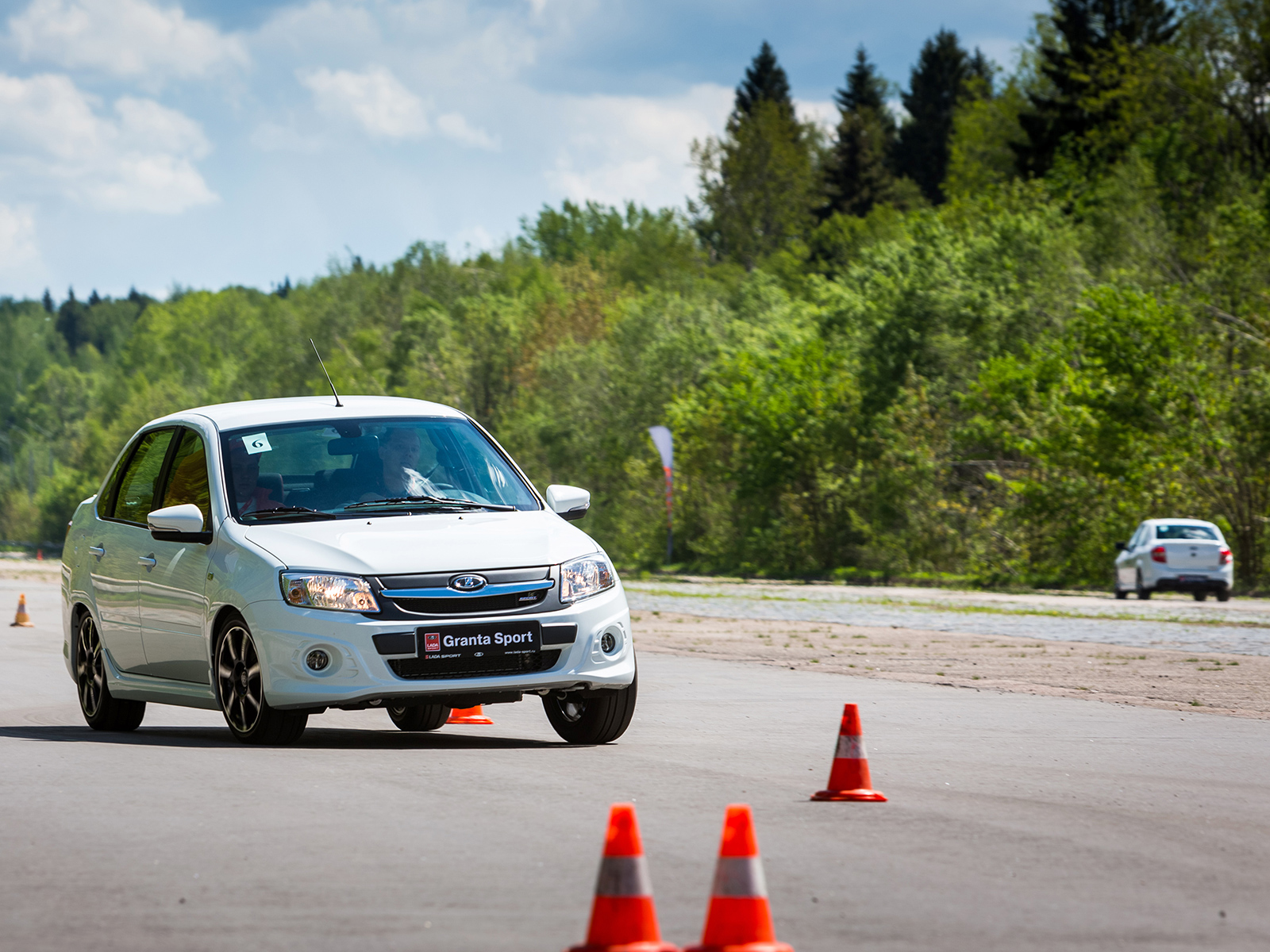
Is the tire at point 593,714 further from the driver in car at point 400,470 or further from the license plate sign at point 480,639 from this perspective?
the driver in car at point 400,470

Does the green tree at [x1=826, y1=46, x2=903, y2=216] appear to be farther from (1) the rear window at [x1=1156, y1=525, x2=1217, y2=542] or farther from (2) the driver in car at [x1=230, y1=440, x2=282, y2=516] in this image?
(2) the driver in car at [x1=230, y1=440, x2=282, y2=516]

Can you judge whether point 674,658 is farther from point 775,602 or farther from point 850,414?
point 850,414

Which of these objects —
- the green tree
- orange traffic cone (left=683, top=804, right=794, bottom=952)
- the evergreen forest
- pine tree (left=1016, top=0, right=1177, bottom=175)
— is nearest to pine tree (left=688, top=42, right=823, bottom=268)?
the evergreen forest

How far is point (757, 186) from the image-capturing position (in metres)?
103

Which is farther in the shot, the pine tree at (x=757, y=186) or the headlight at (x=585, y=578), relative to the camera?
the pine tree at (x=757, y=186)

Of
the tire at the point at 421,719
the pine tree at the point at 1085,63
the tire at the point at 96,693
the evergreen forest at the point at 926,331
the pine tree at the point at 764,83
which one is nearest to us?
the tire at the point at 96,693

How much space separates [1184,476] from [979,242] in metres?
17.4

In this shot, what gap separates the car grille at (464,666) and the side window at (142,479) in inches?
107

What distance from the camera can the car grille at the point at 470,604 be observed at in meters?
9.95

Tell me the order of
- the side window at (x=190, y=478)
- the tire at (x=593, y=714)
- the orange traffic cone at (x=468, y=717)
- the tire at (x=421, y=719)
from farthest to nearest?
the orange traffic cone at (x=468, y=717) → the tire at (x=421, y=719) → the side window at (x=190, y=478) → the tire at (x=593, y=714)

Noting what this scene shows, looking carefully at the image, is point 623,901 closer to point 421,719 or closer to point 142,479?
point 421,719

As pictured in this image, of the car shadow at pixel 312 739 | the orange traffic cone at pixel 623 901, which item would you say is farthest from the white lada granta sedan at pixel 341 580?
the orange traffic cone at pixel 623 901

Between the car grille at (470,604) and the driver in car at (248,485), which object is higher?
the driver in car at (248,485)

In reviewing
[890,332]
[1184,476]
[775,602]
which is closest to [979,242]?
[890,332]
